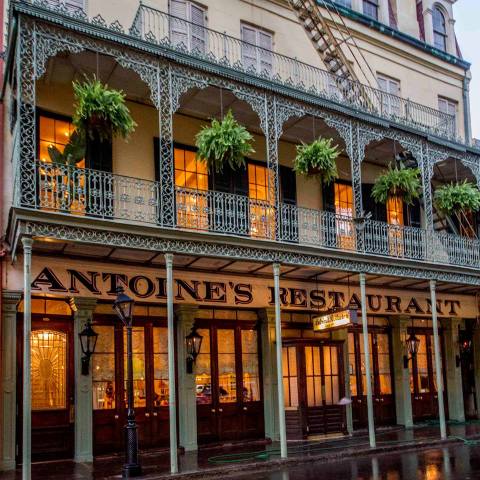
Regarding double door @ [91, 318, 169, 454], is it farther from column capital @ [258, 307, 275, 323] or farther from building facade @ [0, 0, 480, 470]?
column capital @ [258, 307, 275, 323]

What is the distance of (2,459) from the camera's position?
12.1m

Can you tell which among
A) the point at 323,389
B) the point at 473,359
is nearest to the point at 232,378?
the point at 323,389

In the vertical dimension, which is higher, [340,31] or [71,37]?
[340,31]

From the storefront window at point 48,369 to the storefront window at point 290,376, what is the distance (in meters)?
5.26

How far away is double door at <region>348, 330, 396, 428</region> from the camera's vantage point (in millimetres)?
18016

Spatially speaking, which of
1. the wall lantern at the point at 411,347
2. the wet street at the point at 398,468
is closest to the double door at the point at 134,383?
the wet street at the point at 398,468

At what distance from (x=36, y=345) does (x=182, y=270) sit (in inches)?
135

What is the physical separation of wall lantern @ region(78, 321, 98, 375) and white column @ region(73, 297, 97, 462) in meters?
0.08

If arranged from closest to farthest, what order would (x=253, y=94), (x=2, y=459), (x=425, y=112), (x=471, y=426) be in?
(x=2, y=459) → (x=253, y=94) → (x=471, y=426) → (x=425, y=112)

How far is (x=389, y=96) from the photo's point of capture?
19047mm

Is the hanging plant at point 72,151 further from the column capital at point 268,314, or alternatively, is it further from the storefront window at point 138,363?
the column capital at point 268,314

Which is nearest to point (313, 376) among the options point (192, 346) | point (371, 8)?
point (192, 346)

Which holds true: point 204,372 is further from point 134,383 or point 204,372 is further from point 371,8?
point 371,8

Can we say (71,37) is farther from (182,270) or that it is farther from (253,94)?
(182,270)
